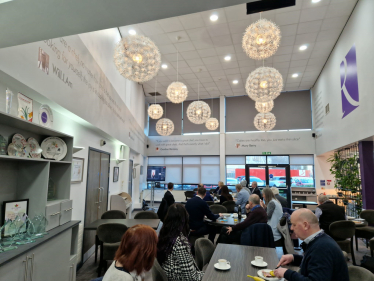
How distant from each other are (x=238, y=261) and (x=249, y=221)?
1.73 m

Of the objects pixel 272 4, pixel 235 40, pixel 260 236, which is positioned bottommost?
pixel 260 236

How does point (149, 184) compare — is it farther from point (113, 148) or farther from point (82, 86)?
point (82, 86)

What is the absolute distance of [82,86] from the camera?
4.31 metres

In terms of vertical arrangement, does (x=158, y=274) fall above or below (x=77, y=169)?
below

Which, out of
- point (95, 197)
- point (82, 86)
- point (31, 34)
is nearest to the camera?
point (31, 34)

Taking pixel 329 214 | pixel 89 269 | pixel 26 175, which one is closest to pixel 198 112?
pixel 329 214

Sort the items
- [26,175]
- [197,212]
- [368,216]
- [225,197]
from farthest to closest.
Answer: [225,197], [368,216], [197,212], [26,175]

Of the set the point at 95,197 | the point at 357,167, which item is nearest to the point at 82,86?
the point at 95,197

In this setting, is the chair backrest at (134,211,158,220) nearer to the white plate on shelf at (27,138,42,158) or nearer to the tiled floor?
the tiled floor

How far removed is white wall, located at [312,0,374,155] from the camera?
17.3 feet

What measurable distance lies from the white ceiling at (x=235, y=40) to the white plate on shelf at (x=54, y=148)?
4794 millimetres

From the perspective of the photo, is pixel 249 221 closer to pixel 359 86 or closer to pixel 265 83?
pixel 265 83

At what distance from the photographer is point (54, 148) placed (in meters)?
3.12

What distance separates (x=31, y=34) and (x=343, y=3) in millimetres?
7080
